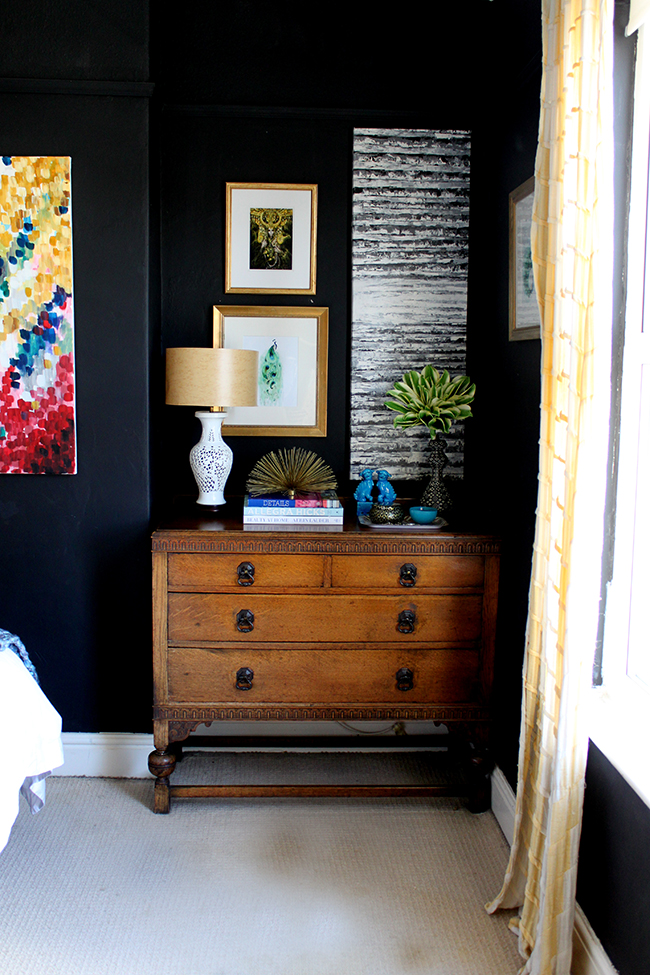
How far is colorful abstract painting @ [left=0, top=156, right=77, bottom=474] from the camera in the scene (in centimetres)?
264

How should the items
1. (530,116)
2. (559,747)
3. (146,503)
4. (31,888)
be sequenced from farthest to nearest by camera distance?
1. (146,503)
2. (530,116)
3. (31,888)
4. (559,747)

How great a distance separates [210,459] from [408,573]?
0.82m

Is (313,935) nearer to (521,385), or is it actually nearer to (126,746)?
(126,746)

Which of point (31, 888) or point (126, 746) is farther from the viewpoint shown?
point (126, 746)

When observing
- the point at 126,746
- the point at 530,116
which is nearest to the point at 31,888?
the point at 126,746

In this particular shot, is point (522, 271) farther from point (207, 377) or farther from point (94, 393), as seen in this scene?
point (94, 393)

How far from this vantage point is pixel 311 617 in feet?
8.27

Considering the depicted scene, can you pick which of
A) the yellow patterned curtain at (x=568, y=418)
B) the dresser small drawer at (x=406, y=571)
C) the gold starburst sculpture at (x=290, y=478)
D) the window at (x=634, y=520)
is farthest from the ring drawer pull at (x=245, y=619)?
the window at (x=634, y=520)

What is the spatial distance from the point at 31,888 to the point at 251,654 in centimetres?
91

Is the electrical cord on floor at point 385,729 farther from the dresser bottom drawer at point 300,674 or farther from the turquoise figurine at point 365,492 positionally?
the turquoise figurine at point 365,492

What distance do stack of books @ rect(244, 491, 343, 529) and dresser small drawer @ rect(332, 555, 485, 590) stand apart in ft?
0.54

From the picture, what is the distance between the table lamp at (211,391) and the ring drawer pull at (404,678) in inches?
34.7

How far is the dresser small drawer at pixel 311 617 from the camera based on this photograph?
8.25 feet

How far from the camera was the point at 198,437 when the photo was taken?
3047 mm
